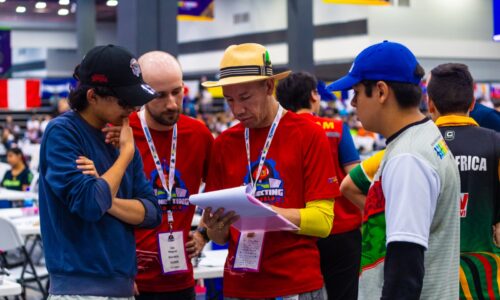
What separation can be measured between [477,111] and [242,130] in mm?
1757

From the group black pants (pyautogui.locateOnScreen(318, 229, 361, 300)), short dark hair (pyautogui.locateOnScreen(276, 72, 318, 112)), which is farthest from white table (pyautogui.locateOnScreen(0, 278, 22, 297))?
short dark hair (pyautogui.locateOnScreen(276, 72, 318, 112))

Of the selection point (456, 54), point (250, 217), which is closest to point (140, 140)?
point (250, 217)

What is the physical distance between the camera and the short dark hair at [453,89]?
3.15 metres

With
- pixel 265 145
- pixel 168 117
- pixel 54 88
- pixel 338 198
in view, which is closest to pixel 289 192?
pixel 265 145

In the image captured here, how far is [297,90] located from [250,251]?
6.50ft

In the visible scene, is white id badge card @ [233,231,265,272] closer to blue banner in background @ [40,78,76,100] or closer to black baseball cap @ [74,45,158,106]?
black baseball cap @ [74,45,158,106]

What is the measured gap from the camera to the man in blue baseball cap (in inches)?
79.9

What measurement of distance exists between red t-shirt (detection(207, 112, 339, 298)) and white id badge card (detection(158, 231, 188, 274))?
0.29 m

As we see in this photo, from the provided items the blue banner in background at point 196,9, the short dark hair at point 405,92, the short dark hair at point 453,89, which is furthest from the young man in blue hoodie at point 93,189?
the blue banner in background at point 196,9

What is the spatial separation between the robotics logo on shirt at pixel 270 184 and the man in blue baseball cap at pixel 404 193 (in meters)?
0.70

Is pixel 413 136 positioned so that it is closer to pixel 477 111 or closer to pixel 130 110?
pixel 130 110

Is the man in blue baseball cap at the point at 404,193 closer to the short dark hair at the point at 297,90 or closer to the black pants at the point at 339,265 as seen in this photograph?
the black pants at the point at 339,265

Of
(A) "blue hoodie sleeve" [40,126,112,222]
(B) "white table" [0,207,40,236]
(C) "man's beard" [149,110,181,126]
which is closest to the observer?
(A) "blue hoodie sleeve" [40,126,112,222]

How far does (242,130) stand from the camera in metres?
3.12
